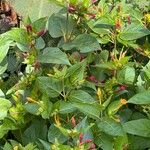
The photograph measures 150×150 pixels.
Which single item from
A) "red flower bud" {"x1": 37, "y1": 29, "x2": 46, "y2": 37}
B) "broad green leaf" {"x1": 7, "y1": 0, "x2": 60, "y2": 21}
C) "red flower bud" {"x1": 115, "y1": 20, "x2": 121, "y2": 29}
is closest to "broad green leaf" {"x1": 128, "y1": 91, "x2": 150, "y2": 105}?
"red flower bud" {"x1": 115, "y1": 20, "x2": 121, "y2": 29}

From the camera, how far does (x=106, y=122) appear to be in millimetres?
1402

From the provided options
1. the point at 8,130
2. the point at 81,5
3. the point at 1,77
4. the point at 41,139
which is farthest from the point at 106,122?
the point at 1,77

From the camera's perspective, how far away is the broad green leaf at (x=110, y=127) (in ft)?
4.50

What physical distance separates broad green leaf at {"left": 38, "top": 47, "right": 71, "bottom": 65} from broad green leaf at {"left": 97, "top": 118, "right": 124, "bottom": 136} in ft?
0.78

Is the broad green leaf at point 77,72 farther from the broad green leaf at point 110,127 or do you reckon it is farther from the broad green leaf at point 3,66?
the broad green leaf at point 3,66

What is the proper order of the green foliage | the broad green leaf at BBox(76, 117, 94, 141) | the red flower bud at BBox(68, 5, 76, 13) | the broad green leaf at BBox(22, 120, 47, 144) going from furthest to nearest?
1. the red flower bud at BBox(68, 5, 76, 13)
2. the broad green leaf at BBox(22, 120, 47, 144)
3. the green foliage
4. the broad green leaf at BBox(76, 117, 94, 141)

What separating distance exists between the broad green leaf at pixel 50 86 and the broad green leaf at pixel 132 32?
34 cm

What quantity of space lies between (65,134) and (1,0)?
297cm

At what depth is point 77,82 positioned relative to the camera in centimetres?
150

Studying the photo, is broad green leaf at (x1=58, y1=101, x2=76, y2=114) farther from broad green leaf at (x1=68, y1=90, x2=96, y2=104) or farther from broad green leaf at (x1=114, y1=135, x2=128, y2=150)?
broad green leaf at (x1=114, y1=135, x2=128, y2=150)

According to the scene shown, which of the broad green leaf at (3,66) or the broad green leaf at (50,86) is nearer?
the broad green leaf at (50,86)

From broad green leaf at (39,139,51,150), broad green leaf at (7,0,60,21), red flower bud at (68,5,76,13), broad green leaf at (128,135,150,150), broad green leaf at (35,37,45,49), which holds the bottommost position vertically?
broad green leaf at (7,0,60,21)

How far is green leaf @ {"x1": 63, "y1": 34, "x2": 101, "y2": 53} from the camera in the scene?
5.37 ft

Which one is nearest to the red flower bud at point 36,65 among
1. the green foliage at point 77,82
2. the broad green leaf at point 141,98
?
the green foliage at point 77,82
